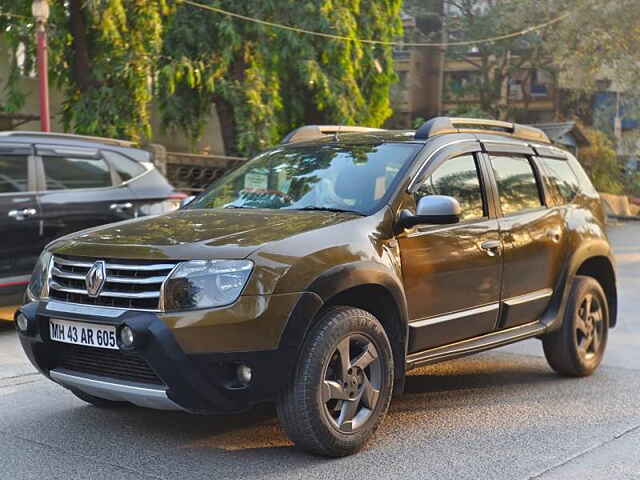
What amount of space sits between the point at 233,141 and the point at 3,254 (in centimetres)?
1242

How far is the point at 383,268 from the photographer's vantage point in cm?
491

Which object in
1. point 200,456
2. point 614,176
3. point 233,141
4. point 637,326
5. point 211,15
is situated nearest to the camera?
point 200,456

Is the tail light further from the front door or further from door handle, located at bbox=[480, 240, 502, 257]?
door handle, located at bbox=[480, 240, 502, 257]

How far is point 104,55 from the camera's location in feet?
55.2

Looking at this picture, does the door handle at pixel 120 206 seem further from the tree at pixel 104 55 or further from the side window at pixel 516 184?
the tree at pixel 104 55

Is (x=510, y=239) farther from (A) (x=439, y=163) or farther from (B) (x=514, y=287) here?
(A) (x=439, y=163)

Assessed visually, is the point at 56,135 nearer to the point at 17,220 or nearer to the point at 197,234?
the point at 17,220

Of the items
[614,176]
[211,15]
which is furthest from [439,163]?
[614,176]

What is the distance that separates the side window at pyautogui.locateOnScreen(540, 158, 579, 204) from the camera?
6789mm

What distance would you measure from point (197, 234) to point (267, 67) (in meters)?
15.1

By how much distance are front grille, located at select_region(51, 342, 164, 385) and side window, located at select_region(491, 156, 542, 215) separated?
2.72m

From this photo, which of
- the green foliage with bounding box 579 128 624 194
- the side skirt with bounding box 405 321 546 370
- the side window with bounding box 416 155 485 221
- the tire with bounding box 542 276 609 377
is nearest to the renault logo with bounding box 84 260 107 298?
the side skirt with bounding box 405 321 546 370

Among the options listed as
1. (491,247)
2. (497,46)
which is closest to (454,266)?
(491,247)

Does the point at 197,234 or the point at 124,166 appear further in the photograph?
the point at 124,166
